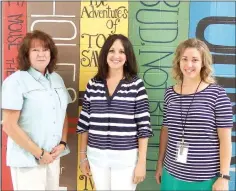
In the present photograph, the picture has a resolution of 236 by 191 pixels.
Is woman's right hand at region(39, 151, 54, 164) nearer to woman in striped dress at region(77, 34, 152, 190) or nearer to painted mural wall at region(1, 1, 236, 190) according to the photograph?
woman in striped dress at region(77, 34, 152, 190)

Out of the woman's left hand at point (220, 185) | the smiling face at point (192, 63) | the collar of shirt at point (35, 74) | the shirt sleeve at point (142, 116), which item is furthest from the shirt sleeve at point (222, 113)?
the collar of shirt at point (35, 74)

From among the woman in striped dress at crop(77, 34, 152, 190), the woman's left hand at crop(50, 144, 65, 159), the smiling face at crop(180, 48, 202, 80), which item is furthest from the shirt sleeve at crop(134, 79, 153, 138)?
the woman's left hand at crop(50, 144, 65, 159)

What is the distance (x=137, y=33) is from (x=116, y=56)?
→ 52 cm

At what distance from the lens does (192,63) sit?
175 centimetres

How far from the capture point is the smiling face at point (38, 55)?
1.90 m

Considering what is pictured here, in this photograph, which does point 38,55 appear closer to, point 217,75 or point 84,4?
point 84,4

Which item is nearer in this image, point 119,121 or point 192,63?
point 192,63

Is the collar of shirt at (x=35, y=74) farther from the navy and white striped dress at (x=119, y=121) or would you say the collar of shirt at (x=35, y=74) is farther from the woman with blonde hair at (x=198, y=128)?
the woman with blonde hair at (x=198, y=128)

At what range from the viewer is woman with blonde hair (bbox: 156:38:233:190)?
5.53ft

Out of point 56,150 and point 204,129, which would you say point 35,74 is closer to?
point 56,150

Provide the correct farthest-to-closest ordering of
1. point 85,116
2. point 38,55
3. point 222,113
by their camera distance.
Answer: point 85,116 → point 38,55 → point 222,113

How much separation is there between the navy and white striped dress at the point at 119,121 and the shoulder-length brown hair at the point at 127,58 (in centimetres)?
8

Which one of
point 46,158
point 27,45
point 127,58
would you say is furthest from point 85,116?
point 27,45

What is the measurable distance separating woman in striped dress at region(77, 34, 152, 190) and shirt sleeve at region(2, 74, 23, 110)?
46 centimetres
